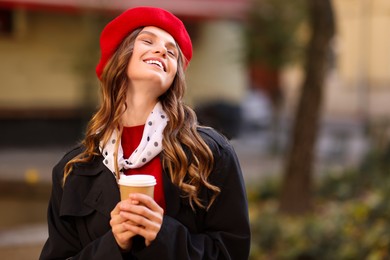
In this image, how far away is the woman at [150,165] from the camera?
2279 mm

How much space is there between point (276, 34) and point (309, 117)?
6.76 meters

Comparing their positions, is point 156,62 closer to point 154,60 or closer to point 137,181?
point 154,60

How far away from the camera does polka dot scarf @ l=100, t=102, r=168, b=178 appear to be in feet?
7.46

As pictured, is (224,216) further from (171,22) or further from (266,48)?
(266,48)

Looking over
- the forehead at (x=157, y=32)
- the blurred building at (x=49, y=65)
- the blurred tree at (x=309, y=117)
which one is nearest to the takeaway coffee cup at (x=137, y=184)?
the forehead at (x=157, y=32)

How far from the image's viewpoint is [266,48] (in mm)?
15500

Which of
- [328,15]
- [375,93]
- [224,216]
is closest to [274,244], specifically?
[328,15]

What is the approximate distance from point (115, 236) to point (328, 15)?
6.82 metres

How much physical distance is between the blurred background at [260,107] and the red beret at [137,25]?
1.36ft

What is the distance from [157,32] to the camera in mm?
2412

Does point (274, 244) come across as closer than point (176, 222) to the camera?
No

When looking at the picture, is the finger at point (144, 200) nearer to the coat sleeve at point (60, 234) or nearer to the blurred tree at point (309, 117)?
the coat sleeve at point (60, 234)

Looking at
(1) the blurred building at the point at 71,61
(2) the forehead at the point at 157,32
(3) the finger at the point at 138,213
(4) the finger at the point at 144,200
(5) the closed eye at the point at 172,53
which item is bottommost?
(1) the blurred building at the point at 71,61

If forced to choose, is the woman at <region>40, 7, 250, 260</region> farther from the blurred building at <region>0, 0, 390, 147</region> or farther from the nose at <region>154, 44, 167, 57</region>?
the blurred building at <region>0, 0, 390, 147</region>
